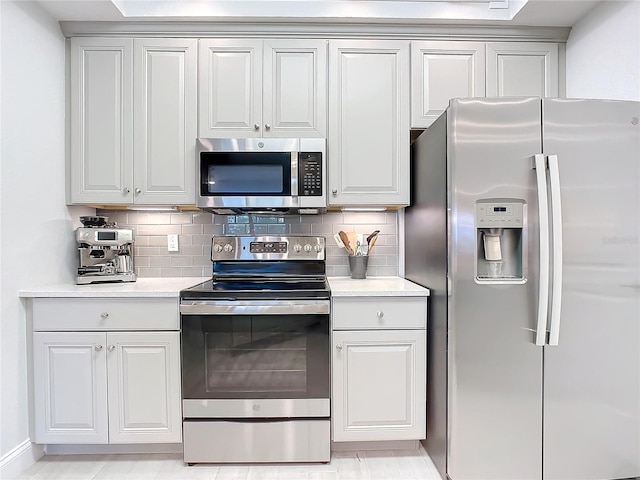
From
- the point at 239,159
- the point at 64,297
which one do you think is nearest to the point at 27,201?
the point at 64,297

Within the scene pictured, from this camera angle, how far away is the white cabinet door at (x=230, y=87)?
7.15ft

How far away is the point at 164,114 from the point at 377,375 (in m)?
1.87

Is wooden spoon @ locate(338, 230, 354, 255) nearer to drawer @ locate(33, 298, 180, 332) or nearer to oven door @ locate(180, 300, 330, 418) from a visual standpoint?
oven door @ locate(180, 300, 330, 418)

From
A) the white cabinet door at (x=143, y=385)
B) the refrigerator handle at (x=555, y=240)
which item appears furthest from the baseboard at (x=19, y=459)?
the refrigerator handle at (x=555, y=240)

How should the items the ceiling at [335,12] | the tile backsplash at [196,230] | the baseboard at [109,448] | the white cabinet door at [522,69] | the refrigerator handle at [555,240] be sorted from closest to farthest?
the refrigerator handle at [555,240] < the baseboard at [109,448] < the ceiling at [335,12] < the white cabinet door at [522,69] < the tile backsplash at [196,230]

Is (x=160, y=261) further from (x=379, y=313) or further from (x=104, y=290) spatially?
(x=379, y=313)

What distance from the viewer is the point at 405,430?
1.92 m

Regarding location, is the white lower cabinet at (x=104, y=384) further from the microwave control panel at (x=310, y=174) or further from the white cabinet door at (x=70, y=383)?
the microwave control panel at (x=310, y=174)

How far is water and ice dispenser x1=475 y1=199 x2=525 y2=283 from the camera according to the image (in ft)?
5.39

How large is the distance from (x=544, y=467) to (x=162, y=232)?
2.45m

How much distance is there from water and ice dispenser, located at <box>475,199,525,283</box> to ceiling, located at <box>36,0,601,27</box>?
1230 millimetres

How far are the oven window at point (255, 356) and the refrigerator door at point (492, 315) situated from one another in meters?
0.65

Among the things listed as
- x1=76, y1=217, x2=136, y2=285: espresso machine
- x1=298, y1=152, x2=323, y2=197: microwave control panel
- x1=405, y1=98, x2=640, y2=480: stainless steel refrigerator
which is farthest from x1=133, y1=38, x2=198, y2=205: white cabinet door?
x1=405, y1=98, x2=640, y2=480: stainless steel refrigerator

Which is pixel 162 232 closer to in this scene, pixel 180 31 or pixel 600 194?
pixel 180 31
